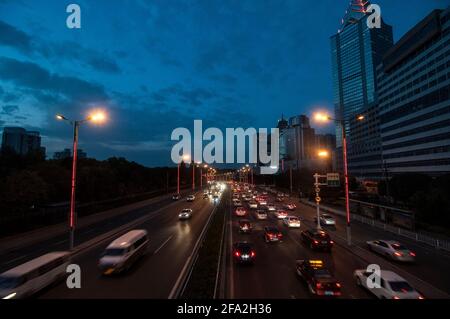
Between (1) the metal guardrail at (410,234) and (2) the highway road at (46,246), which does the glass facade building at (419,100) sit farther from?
(2) the highway road at (46,246)

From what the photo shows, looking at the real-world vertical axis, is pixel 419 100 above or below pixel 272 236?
above

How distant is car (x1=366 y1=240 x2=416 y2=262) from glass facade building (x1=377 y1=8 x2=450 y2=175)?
69.5 metres

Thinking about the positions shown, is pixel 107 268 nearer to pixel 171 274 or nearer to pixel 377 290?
pixel 171 274

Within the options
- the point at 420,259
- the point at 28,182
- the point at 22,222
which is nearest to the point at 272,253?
the point at 420,259

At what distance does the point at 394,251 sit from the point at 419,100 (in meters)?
87.3

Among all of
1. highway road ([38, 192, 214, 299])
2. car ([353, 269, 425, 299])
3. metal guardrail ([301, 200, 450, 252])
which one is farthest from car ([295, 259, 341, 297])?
metal guardrail ([301, 200, 450, 252])

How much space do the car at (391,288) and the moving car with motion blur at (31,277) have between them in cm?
1666

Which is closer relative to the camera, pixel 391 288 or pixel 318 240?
pixel 391 288

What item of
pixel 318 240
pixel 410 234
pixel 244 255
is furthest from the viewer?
pixel 410 234

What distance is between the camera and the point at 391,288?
11766 mm

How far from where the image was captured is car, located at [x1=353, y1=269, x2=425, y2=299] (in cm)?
1147

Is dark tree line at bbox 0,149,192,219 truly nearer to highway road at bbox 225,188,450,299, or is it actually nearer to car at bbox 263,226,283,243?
highway road at bbox 225,188,450,299

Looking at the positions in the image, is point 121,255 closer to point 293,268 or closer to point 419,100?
point 293,268

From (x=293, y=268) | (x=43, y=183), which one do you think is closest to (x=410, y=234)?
(x=293, y=268)
